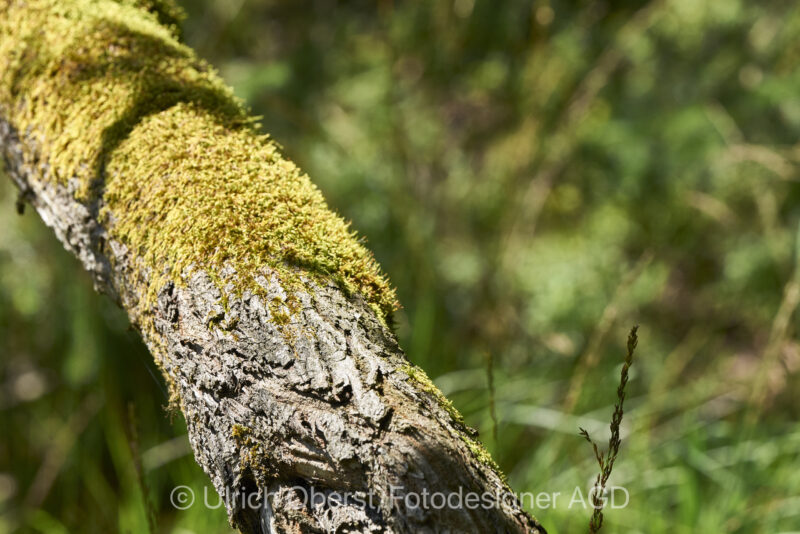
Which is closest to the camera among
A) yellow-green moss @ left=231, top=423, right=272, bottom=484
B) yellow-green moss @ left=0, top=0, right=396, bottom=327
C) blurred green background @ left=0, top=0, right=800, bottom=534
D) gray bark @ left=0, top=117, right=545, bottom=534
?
gray bark @ left=0, top=117, right=545, bottom=534

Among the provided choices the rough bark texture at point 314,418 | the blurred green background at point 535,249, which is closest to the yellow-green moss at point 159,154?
the rough bark texture at point 314,418

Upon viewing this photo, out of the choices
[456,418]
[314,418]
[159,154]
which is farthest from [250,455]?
[159,154]

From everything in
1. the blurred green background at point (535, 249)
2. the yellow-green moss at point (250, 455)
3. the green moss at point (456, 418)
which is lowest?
the yellow-green moss at point (250, 455)

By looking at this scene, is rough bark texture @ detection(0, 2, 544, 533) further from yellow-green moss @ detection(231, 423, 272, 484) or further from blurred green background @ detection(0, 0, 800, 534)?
blurred green background @ detection(0, 0, 800, 534)

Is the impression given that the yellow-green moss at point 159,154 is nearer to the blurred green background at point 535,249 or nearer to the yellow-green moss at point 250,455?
the yellow-green moss at point 250,455

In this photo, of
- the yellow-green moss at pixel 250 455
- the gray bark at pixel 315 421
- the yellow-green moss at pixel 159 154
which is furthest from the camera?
the yellow-green moss at pixel 159 154

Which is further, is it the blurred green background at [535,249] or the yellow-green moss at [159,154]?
the blurred green background at [535,249]

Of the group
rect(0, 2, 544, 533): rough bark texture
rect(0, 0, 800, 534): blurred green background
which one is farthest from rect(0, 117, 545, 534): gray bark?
rect(0, 0, 800, 534): blurred green background
